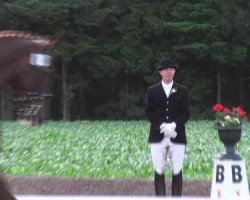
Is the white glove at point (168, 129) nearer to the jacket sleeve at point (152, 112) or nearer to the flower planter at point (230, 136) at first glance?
the jacket sleeve at point (152, 112)

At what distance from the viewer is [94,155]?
54.6 feet

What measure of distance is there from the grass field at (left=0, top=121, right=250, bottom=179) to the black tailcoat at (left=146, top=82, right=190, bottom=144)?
67.4 inches

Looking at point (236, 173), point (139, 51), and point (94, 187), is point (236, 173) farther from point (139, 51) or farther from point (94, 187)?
point (139, 51)

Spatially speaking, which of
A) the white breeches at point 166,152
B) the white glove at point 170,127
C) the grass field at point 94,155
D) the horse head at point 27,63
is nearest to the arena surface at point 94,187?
the grass field at point 94,155

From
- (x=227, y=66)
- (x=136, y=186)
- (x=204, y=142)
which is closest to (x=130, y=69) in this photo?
(x=227, y=66)

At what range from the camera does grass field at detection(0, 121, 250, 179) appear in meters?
12.8

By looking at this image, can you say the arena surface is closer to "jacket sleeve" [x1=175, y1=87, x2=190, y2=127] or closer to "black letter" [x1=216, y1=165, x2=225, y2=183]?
"black letter" [x1=216, y1=165, x2=225, y2=183]

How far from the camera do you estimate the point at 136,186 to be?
10102 mm

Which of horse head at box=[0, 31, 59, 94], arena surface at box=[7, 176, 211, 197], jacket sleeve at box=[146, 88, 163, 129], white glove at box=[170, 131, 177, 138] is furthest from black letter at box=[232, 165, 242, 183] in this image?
horse head at box=[0, 31, 59, 94]

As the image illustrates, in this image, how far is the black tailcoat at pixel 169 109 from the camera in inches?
311

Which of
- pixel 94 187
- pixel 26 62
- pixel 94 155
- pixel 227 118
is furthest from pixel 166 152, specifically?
pixel 94 155

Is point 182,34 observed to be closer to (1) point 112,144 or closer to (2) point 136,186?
(1) point 112,144

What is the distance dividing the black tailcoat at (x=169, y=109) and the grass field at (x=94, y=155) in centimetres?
171

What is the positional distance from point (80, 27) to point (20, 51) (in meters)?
41.8
